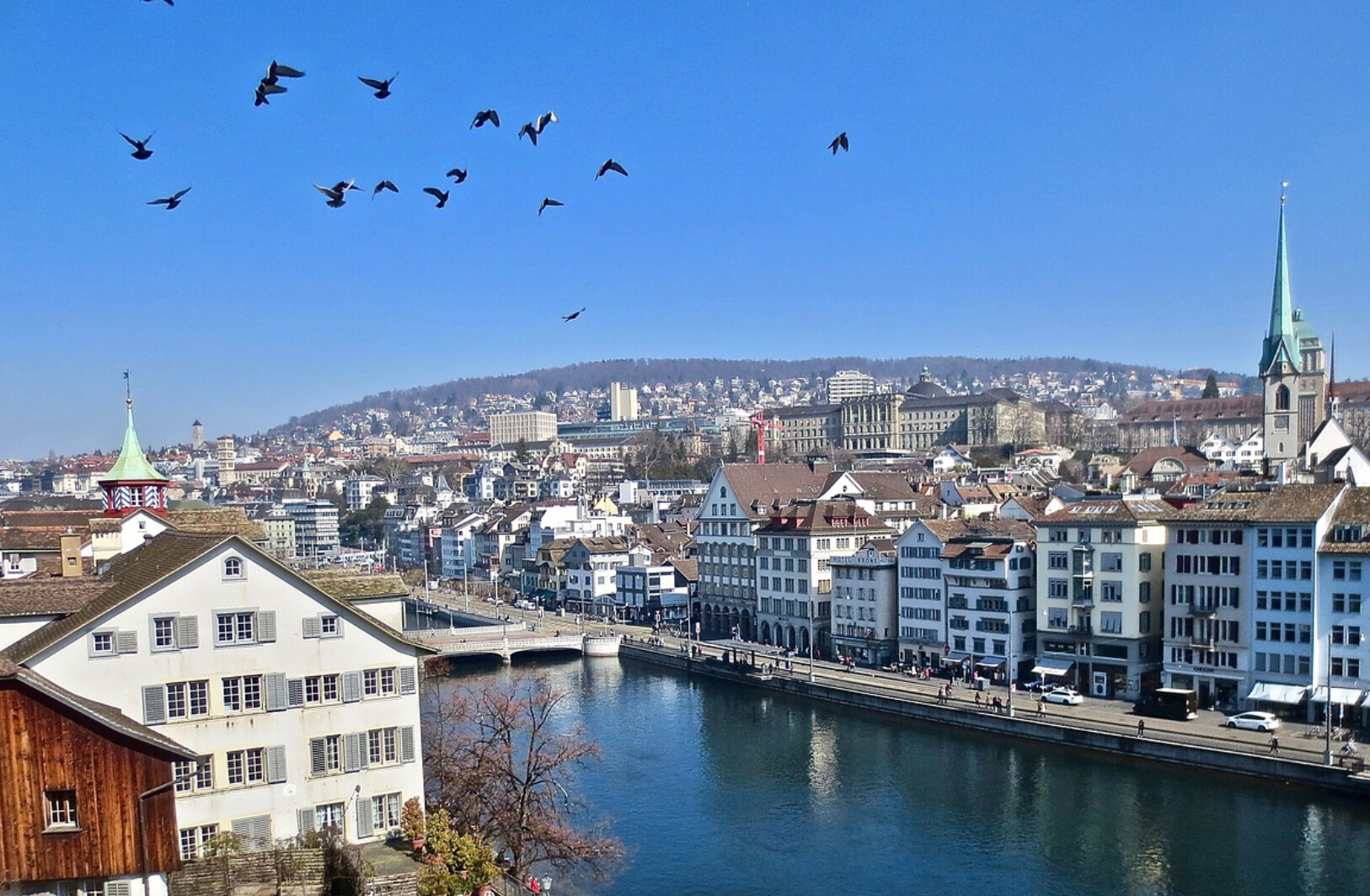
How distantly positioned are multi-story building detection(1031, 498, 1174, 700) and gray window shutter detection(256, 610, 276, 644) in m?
43.6

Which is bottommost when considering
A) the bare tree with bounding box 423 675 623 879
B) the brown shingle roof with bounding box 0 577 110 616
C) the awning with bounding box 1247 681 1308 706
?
the awning with bounding box 1247 681 1308 706

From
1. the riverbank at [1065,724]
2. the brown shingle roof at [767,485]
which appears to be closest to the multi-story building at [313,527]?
the brown shingle roof at [767,485]

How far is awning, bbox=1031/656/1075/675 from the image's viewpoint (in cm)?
5966

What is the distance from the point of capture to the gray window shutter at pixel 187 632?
23734 mm

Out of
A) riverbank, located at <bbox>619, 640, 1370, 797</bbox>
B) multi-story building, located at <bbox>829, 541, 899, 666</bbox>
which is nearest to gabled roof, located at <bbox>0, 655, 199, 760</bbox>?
riverbank, located at <bbox>619, 640, 1370, 797</bbox>

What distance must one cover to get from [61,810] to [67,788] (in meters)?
0.35

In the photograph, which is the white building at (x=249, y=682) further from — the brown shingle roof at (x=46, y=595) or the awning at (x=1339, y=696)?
the awning at (x=1339, y=696)

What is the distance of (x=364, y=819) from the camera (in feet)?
83.4

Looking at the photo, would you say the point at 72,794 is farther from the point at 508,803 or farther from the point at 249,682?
the point at 508,803

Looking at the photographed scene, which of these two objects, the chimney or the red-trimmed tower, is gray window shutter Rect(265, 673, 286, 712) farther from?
the red-trimmed tower

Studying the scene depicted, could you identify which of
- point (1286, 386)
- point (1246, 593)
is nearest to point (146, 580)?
point (1246, 593)

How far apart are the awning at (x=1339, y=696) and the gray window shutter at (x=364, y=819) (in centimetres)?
3835

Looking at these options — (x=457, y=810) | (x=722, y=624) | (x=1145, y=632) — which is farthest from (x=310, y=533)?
(x=457, y=810)

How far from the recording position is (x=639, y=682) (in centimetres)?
7362
